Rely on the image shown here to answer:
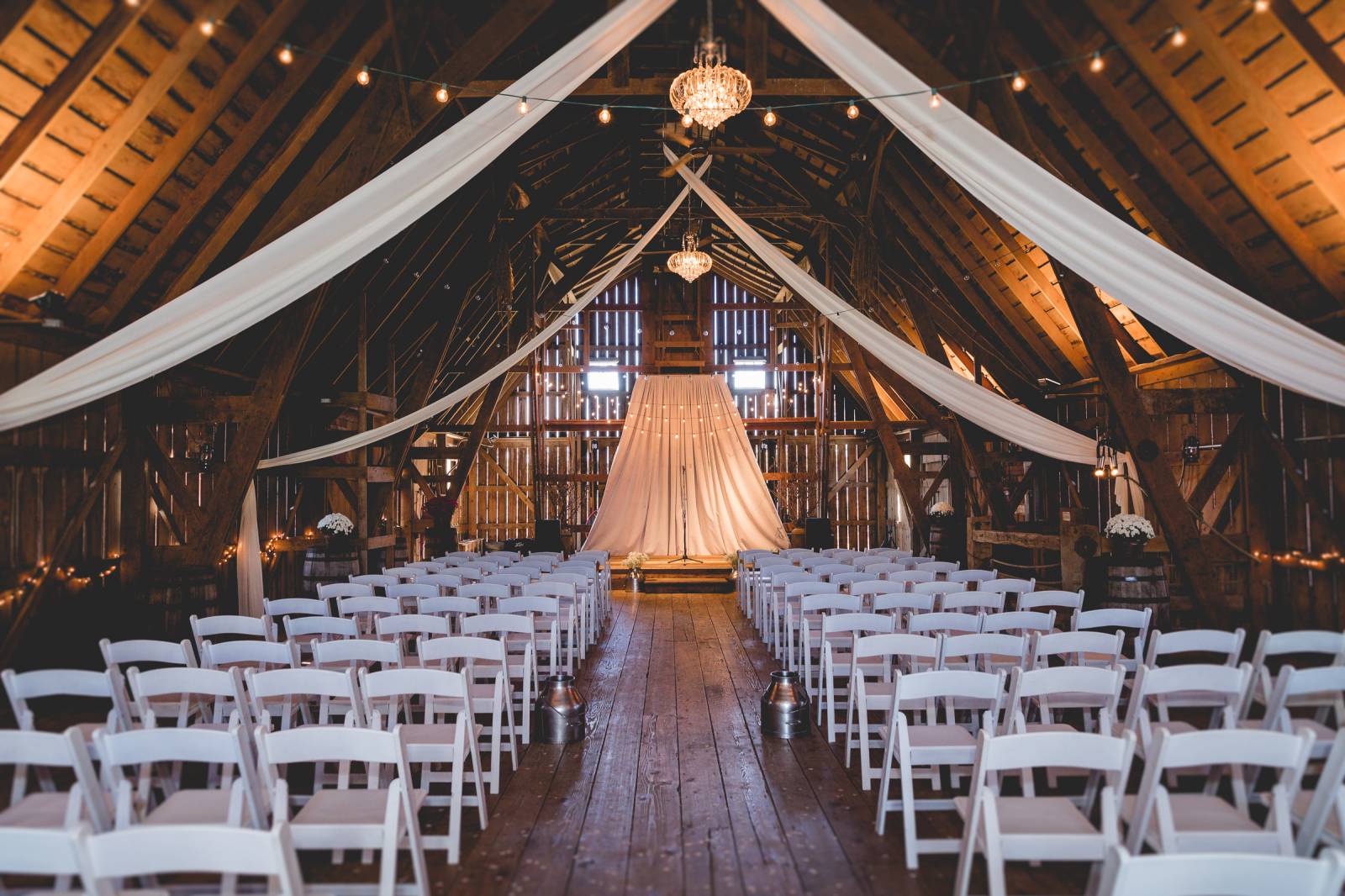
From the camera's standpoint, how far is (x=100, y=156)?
5.63m

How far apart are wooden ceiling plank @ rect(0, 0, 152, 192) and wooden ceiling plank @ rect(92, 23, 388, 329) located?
5.10ft

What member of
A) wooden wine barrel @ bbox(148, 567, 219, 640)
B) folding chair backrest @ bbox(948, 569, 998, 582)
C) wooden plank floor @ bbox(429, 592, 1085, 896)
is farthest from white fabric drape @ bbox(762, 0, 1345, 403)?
wooden wine barrel @ bbox(148, 567, 219, 640)

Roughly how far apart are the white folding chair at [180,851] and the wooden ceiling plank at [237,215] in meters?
5.85

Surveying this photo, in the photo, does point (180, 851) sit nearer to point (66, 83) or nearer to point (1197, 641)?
point (1197, 641)

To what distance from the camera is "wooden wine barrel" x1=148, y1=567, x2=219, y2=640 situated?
261 inches

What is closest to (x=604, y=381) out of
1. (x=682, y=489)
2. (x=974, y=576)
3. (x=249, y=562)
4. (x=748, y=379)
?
(x=748, y=379)

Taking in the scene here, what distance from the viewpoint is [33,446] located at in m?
6.71

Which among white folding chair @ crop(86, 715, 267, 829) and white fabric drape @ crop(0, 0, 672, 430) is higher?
white fabric drape @ crop(0, 0, 672, 430)

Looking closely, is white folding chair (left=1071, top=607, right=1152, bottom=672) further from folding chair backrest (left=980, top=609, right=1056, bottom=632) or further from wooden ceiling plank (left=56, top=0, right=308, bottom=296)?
wooden ceiling plank (left=56, top=0, right=308, bottom=296)

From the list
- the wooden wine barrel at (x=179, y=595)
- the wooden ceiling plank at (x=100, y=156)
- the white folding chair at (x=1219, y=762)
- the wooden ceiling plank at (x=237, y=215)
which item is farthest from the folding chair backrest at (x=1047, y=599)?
the wooden ceiling plank at (x=100, y=156)

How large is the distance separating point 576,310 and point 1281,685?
7.50 m

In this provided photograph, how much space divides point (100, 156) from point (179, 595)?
3404 millimetres

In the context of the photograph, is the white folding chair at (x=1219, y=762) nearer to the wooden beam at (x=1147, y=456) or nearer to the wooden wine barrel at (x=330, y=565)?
the wooden beam at (x=1147, y=456)

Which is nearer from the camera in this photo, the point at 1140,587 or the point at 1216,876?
the point at 1216,876
